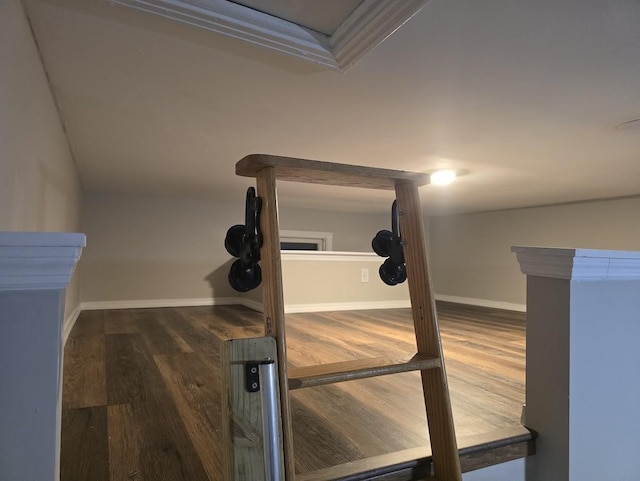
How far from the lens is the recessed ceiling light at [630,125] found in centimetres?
197

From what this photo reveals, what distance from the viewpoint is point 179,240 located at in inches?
196

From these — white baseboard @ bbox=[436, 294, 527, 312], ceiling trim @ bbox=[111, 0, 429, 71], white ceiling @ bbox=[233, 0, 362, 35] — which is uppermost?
white ceiling @ bbox=[233, 0, 362, 35]

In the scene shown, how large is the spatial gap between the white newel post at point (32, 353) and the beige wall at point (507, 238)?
4.64m

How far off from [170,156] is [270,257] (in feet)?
7.55

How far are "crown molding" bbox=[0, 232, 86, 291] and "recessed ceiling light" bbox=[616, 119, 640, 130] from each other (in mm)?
2405

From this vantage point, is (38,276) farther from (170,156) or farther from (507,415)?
(170,156)

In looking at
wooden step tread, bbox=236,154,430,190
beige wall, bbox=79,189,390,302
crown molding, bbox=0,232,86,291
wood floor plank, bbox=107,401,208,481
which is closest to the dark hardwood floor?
wood floor plank, bbox=107,401,208,481

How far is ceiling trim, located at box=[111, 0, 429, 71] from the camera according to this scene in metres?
1.13

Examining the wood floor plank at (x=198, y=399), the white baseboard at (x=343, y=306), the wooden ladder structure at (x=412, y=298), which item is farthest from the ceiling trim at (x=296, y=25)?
the white baseboard at (x=343, y=306)

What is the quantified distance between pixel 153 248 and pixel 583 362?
4.60 metres

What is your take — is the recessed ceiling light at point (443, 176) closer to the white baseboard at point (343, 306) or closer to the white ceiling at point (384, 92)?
the white ceiling at point (384, 92)

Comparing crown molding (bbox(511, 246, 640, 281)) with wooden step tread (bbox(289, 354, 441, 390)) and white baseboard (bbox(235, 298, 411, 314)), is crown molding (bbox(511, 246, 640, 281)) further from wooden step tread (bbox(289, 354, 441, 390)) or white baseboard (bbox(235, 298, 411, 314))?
white baseboard (bbox(235, 298, 411, 314))

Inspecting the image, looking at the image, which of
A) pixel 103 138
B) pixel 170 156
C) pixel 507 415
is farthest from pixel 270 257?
pixel 170 156

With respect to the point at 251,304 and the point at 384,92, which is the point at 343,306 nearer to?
the point at 251,304
